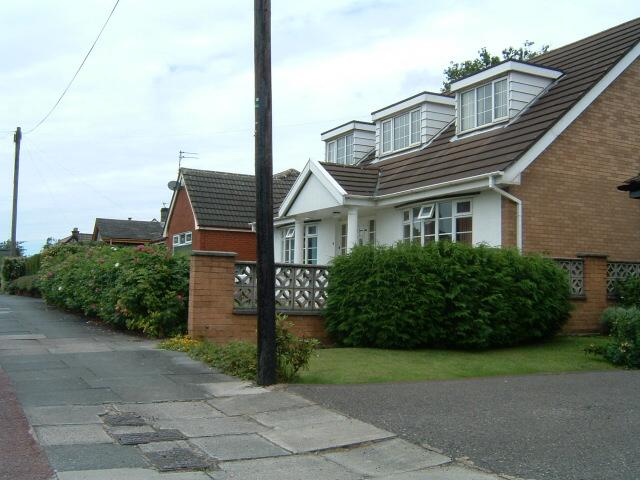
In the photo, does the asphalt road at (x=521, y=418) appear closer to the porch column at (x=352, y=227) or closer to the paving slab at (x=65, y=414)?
the paving slab at (x=65, y=414)

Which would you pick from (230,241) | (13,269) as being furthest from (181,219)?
(13,269)

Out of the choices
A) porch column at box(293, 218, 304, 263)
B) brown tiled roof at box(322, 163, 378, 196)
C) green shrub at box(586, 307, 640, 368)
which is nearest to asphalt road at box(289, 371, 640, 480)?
green shrub at box(586, 307, 640, 368)

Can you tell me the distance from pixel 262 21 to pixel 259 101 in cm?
113

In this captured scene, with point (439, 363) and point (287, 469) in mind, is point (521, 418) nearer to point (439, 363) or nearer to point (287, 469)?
point (287, 469)

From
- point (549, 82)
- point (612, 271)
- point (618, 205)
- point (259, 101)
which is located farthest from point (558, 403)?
point (549, 82)

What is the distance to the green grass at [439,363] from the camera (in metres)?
10.3

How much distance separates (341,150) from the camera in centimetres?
2497

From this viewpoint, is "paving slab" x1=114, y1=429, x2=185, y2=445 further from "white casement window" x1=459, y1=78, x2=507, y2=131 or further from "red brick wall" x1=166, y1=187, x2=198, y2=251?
"red brick wall" x1=166, y1=187, x2=198, y2=251

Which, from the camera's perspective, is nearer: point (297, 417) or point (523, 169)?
point (297, 417)

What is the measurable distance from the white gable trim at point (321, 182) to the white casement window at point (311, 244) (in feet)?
4.62

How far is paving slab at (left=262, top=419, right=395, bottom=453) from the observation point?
674 centimetres

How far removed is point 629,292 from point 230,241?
17744 millimetres

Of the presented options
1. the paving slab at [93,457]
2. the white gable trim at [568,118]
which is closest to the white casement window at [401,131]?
the white gable trim at [568,118]

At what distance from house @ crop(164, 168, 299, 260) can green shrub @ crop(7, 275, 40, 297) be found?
225 inches
